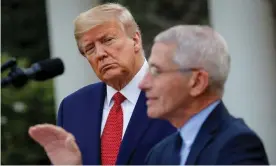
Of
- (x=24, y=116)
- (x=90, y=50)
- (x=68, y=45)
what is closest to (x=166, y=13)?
(x=24, y=116)

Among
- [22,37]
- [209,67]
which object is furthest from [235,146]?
[22,37]

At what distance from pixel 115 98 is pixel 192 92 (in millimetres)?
633

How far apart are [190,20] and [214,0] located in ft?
8.34

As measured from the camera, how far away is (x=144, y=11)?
30.6 ft

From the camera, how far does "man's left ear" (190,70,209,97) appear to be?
120 inches

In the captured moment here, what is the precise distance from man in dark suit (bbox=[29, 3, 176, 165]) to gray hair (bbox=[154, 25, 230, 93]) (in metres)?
0.49

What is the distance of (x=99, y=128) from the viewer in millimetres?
3627

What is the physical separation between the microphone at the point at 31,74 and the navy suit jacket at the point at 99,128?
1.87 feet

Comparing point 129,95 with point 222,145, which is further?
point 129,95

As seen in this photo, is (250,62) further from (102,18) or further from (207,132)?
(207,132)

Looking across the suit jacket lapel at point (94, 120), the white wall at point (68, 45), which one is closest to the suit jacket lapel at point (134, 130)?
the suit jacket lapel at point (94, 120)

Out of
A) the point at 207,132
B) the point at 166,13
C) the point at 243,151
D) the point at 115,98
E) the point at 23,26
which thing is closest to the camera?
the point at 243,151

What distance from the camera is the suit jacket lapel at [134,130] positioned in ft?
11.5

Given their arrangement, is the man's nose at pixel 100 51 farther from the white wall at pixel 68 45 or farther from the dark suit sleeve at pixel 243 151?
the white wall at pixel 68 45
